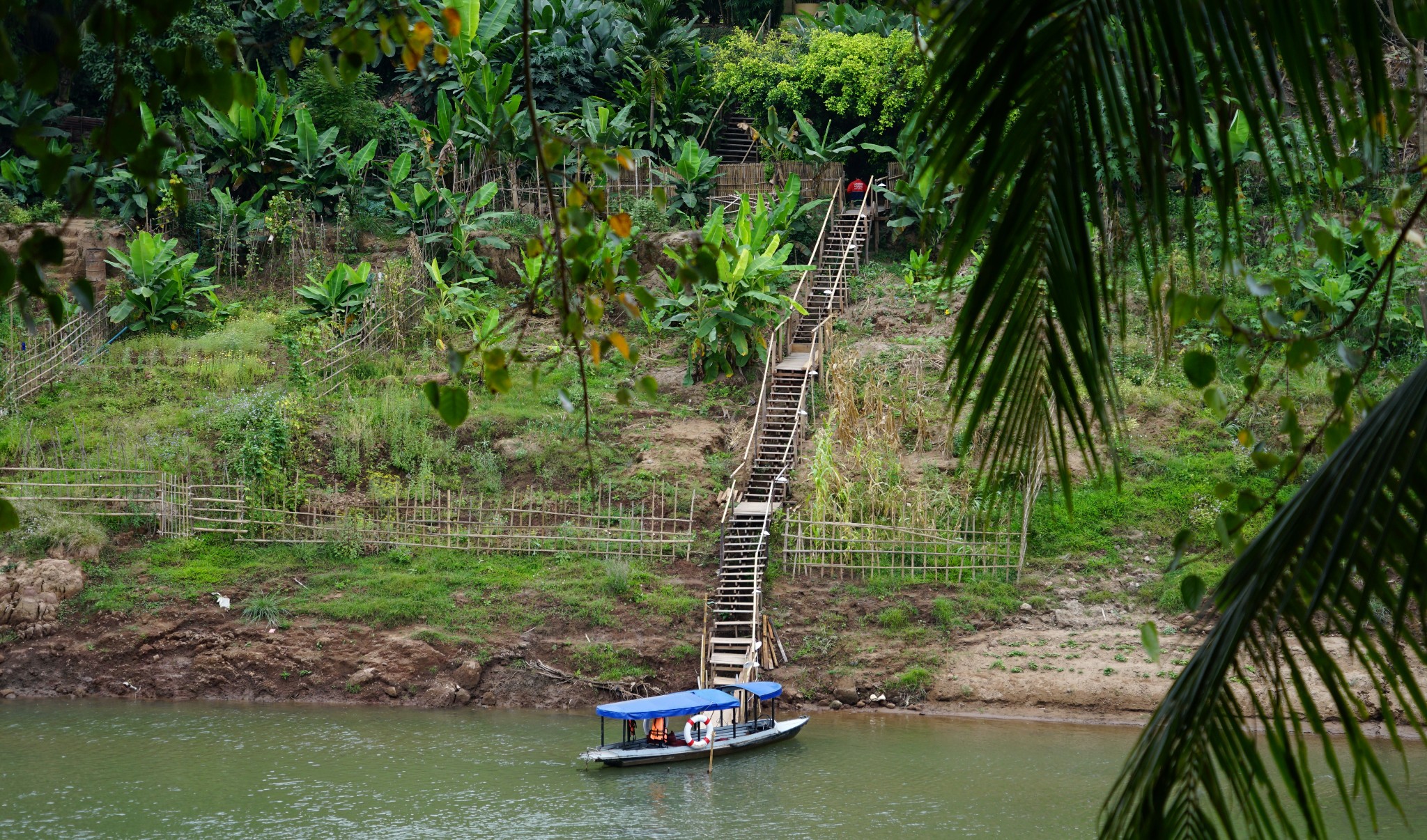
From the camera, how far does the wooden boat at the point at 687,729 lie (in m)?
10.6

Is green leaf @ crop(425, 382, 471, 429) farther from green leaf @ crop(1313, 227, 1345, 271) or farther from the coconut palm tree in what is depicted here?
green leaf @ crop(1313, 227, 1345, 271)

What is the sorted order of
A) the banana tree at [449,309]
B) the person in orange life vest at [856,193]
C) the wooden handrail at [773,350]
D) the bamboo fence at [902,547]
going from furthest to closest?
the person in orange life vest at [856,193], the banana tree at [449,309], the wooden handrail at [773,350], the bamboo fence at [902,547]

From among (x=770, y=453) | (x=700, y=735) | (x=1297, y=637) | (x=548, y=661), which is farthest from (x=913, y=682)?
(x=1297, y=637)

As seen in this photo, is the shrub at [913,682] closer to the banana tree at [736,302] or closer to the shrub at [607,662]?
the shrub at [607,662]

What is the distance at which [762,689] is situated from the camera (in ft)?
36.8

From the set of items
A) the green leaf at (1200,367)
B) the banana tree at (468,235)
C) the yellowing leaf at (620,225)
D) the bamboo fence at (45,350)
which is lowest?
the green leaf at (1200,367)

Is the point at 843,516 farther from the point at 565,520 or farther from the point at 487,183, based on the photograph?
the point at 487,183

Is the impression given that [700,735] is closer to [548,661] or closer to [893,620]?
[548,661]

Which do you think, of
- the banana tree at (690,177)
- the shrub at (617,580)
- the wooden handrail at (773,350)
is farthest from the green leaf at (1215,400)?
the banana tree at (690,177)

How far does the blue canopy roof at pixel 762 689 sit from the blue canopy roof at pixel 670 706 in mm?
164

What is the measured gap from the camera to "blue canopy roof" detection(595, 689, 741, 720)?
10.5 metres

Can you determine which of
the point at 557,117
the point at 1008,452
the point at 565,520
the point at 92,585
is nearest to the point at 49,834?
the point at 92,585

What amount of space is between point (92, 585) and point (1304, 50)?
549 inches

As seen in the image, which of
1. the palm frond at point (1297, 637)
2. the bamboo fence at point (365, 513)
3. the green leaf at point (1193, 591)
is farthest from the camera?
the bamboo fence at point (365, 513)
